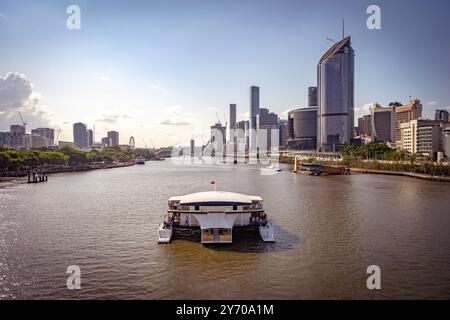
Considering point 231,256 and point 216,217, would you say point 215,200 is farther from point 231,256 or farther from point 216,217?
point 231,256

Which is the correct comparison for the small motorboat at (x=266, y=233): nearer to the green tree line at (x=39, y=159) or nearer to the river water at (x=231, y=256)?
the river water at (x=231, y=256)

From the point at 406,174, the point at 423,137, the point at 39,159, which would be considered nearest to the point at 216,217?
the point at 406,174

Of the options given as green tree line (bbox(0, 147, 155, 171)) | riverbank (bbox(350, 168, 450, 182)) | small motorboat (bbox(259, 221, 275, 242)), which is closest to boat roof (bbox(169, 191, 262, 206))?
small motorboat (bbox(259, 221, 275, 242))

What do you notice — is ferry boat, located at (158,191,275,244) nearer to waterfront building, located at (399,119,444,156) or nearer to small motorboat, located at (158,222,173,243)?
small motorboat, located at (158,222,173,243)

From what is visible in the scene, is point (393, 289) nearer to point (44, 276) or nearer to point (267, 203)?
point (44, 276)

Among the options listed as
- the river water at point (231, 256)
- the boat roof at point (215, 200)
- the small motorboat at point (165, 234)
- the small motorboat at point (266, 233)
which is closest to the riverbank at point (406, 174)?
the river water at point (231, 256)

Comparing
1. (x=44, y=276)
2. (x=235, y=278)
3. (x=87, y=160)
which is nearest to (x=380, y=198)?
(x=235, y=278)
